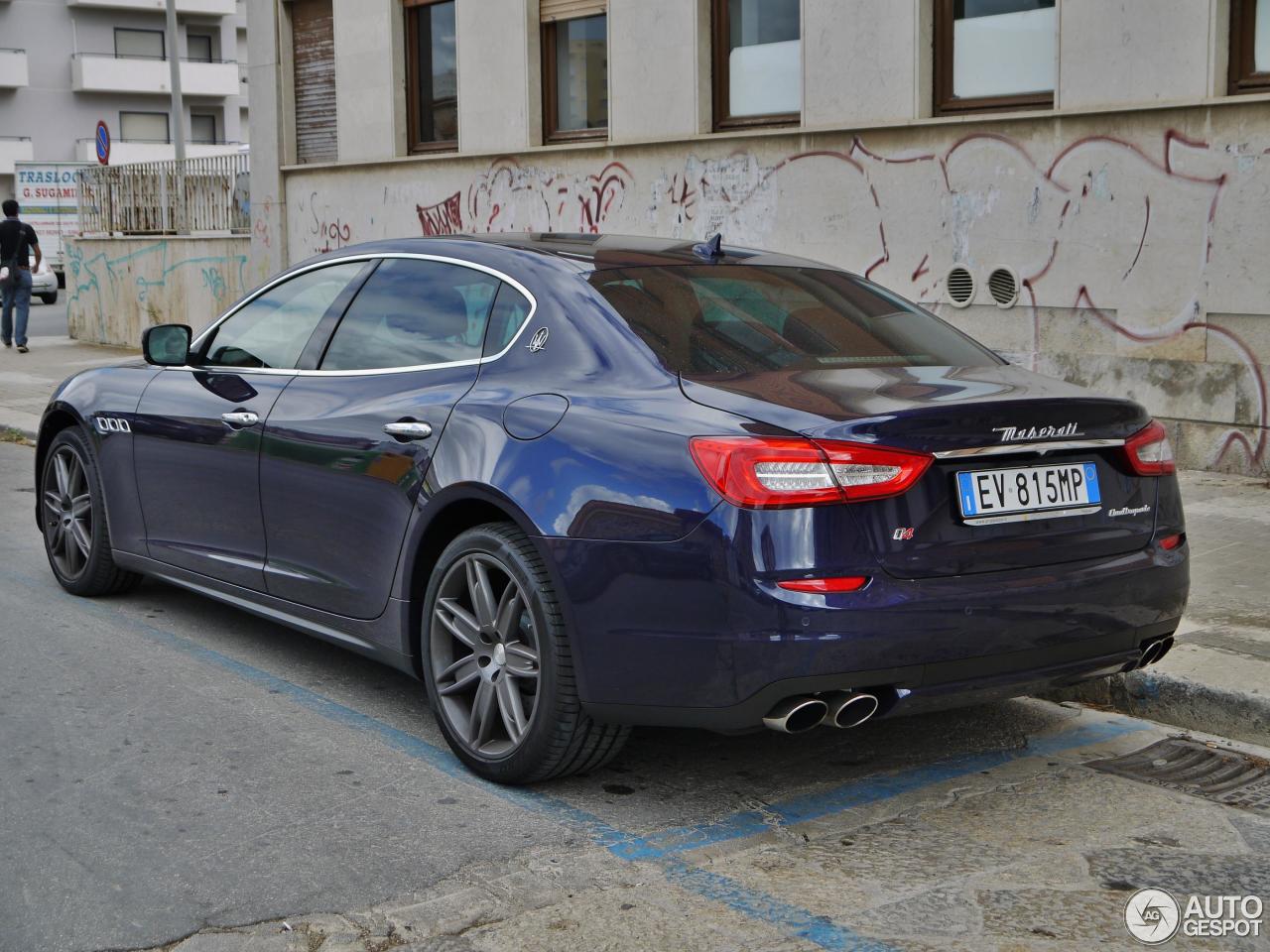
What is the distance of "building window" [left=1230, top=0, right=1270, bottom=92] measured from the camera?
29.9 ft

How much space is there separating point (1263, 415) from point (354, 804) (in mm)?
6655

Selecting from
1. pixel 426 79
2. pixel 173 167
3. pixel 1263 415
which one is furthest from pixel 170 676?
pixel 173 167

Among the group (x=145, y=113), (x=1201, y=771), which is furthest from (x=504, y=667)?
(x=145, y=113)

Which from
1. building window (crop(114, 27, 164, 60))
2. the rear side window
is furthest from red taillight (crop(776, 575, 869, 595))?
building window (crop(114, 27, 164, 60))

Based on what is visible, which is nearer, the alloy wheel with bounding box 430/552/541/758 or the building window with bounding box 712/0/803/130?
the alloy wheel with bounding box 430/552/541/758

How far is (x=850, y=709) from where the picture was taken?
3.95m

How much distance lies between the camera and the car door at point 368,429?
4.79 m

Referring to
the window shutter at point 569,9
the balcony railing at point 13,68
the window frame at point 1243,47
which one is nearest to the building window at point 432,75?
the window shutter at point 569,9

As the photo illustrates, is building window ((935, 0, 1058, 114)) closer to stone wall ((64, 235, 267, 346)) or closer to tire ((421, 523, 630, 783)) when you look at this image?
tire ((421, 523, 630, 783))

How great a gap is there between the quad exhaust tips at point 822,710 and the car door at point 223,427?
229 cm

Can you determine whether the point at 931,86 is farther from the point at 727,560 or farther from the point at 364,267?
the point at 727,560

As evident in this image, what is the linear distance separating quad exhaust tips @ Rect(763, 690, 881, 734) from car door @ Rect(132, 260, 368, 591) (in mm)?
2293

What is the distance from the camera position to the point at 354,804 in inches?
170

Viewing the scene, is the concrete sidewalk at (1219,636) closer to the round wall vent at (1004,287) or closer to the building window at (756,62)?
the round wall vent at (1004,287)
